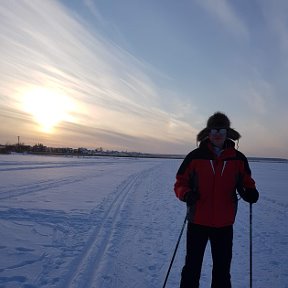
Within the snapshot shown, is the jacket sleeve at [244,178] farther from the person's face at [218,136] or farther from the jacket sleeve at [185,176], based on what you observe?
the jacket sleeve at [185,176]

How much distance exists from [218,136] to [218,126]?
0.37ft

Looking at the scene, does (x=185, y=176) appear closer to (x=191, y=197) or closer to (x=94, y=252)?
(x=191, y=197)

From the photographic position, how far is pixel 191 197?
364cm

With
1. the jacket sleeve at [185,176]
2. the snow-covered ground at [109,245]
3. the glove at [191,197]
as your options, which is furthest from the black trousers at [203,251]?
the snow-covered ground at [109,245]

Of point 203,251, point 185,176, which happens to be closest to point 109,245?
point 203,251

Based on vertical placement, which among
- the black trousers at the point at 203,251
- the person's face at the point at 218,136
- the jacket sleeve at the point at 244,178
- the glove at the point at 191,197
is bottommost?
the black trousers at the point at 203,251

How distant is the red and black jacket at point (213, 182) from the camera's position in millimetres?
3664

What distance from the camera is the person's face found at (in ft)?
12.4

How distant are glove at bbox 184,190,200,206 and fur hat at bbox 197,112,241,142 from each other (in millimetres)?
648

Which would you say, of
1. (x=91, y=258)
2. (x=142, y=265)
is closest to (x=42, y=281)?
(x=91, y=258)

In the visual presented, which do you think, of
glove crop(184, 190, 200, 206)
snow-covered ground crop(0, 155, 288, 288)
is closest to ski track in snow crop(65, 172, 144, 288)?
snow-covered ground crop(0, 155, 288, 288)

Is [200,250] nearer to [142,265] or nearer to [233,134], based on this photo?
[233,134]

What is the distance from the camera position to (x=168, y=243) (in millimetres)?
6508

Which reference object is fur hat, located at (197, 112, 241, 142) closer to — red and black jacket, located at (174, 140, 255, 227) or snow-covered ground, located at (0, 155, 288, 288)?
red and black jacket, located at (174, 140, 255, 227)
